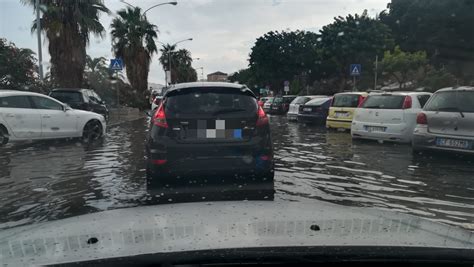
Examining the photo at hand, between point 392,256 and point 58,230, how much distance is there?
6.18 feet

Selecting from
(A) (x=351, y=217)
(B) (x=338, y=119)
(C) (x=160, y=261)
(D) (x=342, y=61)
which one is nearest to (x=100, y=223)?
(C) (x=160, y=261)

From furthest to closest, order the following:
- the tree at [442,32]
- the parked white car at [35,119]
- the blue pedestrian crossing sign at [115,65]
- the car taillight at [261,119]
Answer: the tree at [442,32]
the blue pedestrian crossing sign at [115,65]
the parked white car at [35,119]
the car taillight at [261,119]

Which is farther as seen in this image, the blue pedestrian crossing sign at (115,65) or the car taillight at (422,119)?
the blue pedestrian crossing sign at (115,65)

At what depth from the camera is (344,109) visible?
15523mm

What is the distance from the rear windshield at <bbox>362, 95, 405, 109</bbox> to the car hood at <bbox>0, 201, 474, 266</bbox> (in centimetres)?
876

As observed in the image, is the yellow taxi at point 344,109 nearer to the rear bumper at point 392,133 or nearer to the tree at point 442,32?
the rear bumper at point 392,133

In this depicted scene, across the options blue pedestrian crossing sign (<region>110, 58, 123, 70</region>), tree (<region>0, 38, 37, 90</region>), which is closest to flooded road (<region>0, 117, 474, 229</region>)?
tree (<region>0, 38, 37, 90</region>)

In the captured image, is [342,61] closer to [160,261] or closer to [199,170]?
[199,170]

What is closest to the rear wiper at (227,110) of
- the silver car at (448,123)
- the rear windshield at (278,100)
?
the silver car at (448,123)

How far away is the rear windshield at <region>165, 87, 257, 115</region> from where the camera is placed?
5.76 meters

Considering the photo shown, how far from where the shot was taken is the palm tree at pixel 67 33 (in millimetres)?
22156

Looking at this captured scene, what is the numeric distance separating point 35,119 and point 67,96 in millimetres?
6468

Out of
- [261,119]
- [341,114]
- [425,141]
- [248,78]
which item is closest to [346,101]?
[341,114]

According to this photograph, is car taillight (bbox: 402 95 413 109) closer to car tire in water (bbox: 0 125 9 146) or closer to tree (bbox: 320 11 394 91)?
car tire in water (bbox: 0 125 9 146)
